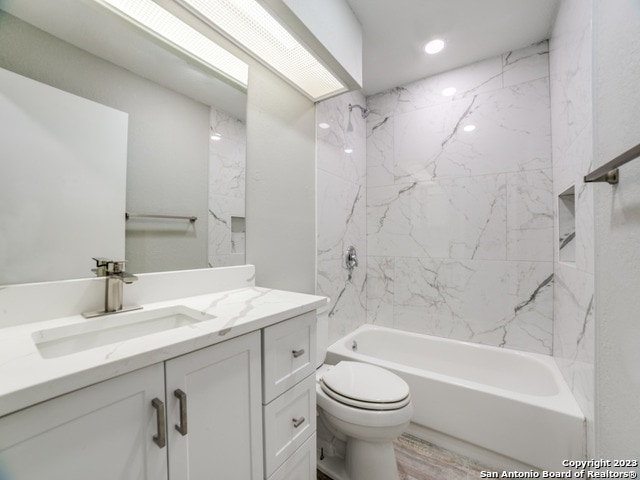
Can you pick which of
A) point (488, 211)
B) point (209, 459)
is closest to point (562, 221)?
point (488, 211)

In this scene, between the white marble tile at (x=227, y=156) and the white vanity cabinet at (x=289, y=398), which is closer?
the white vanity cabinet at (x=289, y=398)

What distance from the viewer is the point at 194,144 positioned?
4.02 feet

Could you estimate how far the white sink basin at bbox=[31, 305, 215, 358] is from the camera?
74cm

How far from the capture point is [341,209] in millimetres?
2139

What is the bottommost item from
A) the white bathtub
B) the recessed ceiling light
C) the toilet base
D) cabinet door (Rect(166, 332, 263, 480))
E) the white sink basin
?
the toilet base

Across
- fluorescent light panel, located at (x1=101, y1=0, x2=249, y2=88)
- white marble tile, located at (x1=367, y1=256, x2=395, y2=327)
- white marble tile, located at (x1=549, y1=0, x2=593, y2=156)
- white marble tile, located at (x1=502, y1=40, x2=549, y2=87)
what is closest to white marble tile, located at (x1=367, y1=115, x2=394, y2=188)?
white marble tile, located at (x1=367, y1=256, x2=395, y2=327)

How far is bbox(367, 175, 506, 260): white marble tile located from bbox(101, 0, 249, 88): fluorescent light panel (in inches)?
59.2

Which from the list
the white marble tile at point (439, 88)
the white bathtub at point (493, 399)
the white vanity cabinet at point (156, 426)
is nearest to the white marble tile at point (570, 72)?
the white marble tile at point (439, 88)

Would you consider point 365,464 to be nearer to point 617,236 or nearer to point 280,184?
point 617,236

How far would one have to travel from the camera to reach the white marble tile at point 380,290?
2367 mm

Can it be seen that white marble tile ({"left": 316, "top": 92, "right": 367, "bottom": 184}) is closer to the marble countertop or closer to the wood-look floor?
the marble countertop

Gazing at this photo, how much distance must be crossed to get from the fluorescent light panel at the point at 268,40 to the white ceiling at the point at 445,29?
1.45 feet

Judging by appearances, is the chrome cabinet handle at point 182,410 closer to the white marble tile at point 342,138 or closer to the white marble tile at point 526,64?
the white marble tile at point 342,138

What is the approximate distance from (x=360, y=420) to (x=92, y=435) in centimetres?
98
